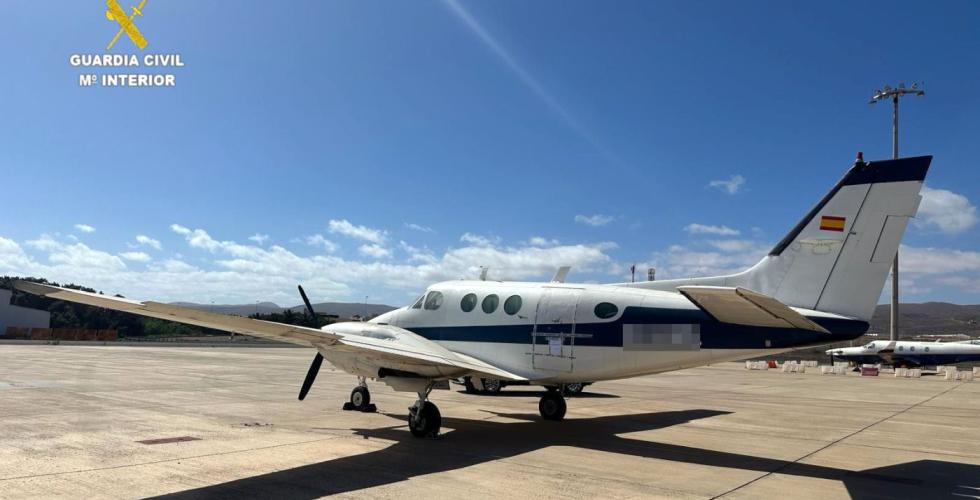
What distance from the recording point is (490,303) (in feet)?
46.7

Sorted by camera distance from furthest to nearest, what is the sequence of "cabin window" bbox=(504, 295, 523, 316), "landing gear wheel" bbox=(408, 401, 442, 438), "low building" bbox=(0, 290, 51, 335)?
"low building" bbox=(0, 290, 51, 335)
"cabin window" bbox=(504, 295, 523, 316)
"landing gear wheel" bbox=(408, 401, 442, 438)

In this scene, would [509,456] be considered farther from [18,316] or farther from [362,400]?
[18,316]

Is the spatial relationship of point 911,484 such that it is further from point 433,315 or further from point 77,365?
point 77,365

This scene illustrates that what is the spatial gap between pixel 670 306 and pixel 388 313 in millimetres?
7414

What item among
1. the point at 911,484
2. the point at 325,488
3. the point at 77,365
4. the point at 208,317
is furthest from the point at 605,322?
the point at 77,365

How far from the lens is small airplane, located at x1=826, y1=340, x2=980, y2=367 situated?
50.4 meters

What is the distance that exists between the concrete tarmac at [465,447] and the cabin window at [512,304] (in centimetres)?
272

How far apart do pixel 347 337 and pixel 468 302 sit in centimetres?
301

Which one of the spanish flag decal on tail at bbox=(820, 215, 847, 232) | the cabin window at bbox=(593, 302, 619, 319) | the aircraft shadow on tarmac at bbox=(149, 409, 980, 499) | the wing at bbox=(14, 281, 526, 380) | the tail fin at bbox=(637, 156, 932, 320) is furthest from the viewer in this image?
the cabin window at bbox=(593, 302, 619, 319)

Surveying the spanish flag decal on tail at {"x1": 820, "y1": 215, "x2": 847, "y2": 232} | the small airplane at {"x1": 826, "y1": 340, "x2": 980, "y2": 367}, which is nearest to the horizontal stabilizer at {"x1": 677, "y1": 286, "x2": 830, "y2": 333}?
the spanish flag decal on tail at {"x1": 820, "y1": 215, "x2": 847, "y2": 232}

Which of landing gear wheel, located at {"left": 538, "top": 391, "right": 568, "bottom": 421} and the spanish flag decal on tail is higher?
the spanish flag decal on tail

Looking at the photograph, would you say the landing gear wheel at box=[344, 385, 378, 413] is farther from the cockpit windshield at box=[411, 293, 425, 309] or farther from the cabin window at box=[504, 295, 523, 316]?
the cabin window at box=[504, 295, 523, 316]

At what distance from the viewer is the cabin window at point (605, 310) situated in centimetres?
1249

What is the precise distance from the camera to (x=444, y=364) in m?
12.3
